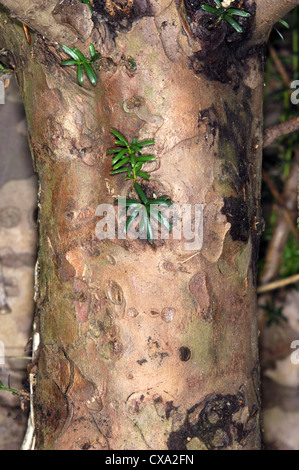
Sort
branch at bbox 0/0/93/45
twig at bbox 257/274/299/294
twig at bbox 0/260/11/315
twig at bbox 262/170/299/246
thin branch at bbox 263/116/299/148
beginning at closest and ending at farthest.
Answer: branch at bbox 0/0/93/45 → thin branch at bbox 263/116/299/148 → twig at bbox 0/260/11/315 → twig at bbox 257/274/299/294 → twig at bbox 262/170/299/246

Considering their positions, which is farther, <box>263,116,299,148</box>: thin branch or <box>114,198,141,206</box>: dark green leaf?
<box>263,116,299,148</box>: thin branch

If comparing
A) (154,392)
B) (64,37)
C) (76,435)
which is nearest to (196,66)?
(64,37)

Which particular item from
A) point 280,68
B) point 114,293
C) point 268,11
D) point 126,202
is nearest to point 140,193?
point 126,202

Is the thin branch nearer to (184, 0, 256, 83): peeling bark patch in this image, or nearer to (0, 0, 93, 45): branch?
(184, 0, 256, 83): peeling bark patch

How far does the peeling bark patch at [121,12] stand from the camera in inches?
42.9

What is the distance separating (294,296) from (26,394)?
132cm

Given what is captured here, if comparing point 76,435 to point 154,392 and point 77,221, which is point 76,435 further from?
point 77,221

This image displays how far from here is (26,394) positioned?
1.41 metres

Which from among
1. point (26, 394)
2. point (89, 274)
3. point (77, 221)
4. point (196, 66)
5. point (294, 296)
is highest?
point (196, 66)

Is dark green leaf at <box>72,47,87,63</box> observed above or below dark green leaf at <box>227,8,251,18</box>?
below

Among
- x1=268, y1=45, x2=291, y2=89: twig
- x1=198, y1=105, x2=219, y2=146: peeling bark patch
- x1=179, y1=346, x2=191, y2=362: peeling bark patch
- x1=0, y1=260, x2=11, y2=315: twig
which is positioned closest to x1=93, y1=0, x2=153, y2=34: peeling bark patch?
x1=198, y1=105, x2=219, y2=146: peeling bark patch

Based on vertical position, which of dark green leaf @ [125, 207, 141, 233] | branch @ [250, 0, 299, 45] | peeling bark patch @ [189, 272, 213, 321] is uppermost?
branch @ [250, 0, 299, 45]

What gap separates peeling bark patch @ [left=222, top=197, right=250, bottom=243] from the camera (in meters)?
1.17

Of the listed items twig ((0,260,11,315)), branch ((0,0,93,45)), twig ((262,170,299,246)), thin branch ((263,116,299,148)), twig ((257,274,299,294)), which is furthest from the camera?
twig ((262,170,299,246))
